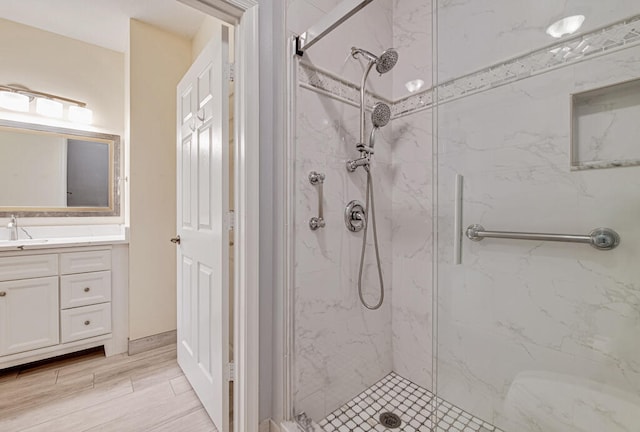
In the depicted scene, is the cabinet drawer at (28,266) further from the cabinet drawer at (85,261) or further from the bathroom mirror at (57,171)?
the bathroom mirror at (57,171)

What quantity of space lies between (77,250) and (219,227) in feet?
4.83

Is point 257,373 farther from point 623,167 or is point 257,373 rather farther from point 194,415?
point 623,167

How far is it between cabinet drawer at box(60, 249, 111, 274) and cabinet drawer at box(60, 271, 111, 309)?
0.04 metres

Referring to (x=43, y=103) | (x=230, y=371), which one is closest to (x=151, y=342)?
(x=230, y=371)

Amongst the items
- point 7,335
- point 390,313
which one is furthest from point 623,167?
point 7,335

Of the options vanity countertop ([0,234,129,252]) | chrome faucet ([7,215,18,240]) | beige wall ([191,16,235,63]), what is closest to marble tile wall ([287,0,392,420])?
beige wall ([191,16,235,63])

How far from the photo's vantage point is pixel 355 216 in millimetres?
1539

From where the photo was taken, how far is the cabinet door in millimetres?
1744

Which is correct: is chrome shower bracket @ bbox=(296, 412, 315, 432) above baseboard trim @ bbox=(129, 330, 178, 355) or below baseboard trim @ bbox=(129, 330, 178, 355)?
above

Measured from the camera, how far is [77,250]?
197cm

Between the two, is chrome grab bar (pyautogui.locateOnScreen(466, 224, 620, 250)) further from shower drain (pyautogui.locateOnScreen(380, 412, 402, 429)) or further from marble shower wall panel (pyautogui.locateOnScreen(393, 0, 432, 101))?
shower drain (pyautogui.locateOnScreen(380, 412, 402, 429))

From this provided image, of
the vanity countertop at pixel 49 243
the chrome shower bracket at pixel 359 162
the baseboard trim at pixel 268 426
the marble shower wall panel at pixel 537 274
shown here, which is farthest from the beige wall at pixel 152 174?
the marble shower wall panel at pixel 537 274

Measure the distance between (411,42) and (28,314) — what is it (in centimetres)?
309

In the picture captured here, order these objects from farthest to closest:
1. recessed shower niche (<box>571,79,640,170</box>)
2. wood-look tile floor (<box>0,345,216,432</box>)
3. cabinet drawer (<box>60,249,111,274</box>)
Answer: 1. cabinet drawer (<box>60,249,111,274</box>)
2. wood-look tile floor (<box>0,345,216,432</box>)
3. recessed shower niche (<box>571,79,640,170</box>)
